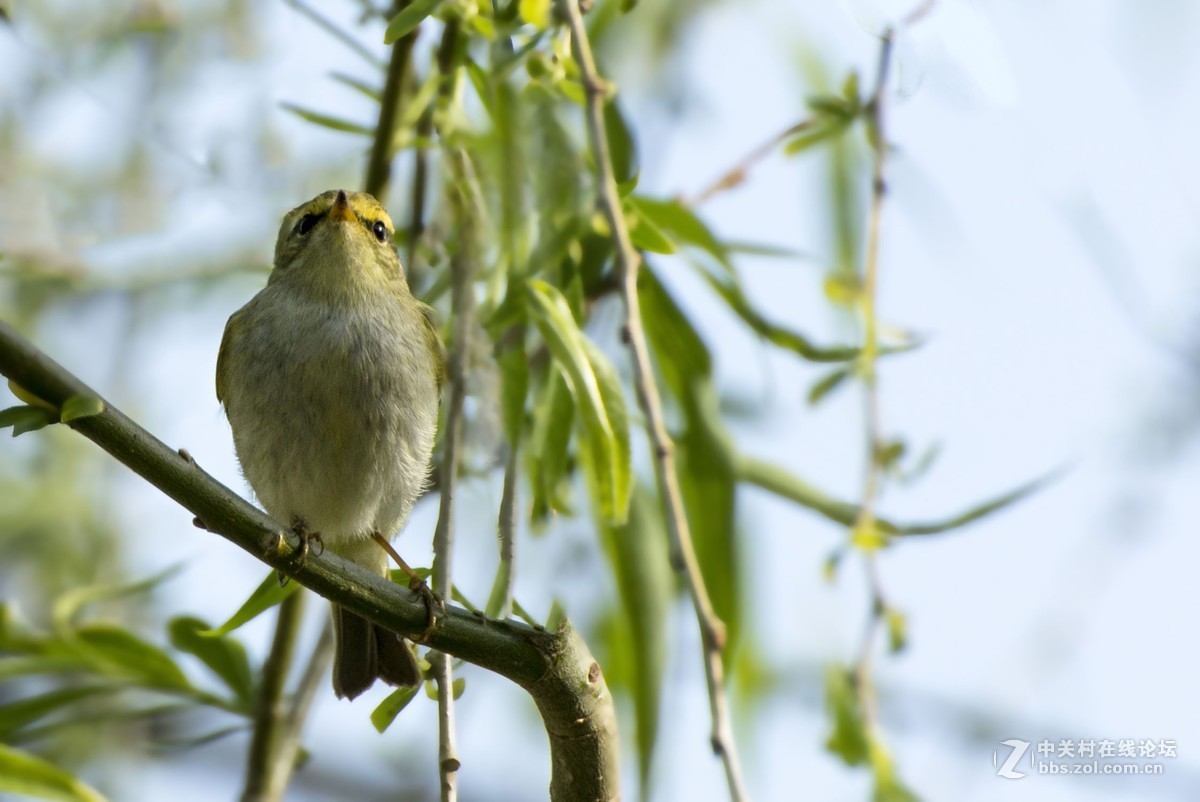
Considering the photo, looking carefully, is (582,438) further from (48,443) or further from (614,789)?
(48,443)

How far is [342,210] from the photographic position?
337cm

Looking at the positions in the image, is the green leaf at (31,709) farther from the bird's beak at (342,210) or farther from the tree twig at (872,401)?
the tree twig at (872,401)

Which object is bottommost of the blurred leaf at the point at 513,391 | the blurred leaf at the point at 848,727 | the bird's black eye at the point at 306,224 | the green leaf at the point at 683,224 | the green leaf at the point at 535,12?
the blurred leaf at the point at 848,727

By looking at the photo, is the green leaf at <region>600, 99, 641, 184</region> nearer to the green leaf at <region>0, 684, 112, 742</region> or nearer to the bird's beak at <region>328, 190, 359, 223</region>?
the bird's beak at <region>328, 190, 359, 223</region>

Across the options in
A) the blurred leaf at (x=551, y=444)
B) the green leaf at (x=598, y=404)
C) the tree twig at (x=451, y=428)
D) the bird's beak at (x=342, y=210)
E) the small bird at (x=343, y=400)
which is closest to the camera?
the tree twig at (x=451, y=428)

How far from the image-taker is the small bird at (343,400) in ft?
9.91

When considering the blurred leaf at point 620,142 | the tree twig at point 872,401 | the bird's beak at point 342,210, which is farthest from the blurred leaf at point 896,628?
the bird's beak at point 342,210

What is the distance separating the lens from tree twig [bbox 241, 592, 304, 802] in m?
3.10

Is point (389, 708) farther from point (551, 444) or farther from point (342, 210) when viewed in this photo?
point (342, 210)

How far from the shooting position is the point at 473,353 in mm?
2607

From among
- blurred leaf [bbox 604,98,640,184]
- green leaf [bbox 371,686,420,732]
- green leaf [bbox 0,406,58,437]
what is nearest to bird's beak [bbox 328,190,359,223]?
blurred leaf [bbox 604,98,640,184]

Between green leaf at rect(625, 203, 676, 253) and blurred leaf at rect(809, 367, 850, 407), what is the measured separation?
1.30 feet

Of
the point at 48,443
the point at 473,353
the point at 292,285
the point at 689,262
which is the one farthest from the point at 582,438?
the point at 48,443

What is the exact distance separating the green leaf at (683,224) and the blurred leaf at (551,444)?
49cm
